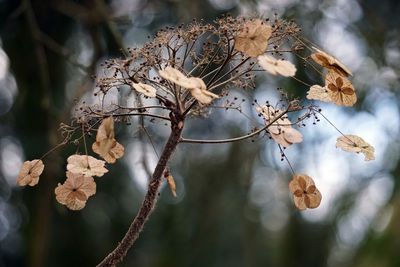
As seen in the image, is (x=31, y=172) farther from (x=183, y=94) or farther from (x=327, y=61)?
(x=327, y=61)

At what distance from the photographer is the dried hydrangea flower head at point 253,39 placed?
0.57 meters

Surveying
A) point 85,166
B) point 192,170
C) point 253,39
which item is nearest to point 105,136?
point 85,166

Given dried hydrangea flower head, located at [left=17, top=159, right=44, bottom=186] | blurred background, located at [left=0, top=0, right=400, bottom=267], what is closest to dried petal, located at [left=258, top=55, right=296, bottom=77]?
dried hydrangea flower head, located at [left=17, top=159, right=44, bottom=186]

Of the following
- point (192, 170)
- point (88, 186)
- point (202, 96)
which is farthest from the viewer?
point (192, 170)

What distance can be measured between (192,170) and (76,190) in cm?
→ 256

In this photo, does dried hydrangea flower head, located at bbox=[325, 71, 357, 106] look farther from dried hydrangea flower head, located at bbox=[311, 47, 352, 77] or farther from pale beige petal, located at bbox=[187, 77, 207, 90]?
pale beige petal, located at bbox=[187, 77, 207, 90]

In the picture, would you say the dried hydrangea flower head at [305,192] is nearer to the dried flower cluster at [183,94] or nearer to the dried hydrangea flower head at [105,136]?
the dried flower cluster at [183,94]

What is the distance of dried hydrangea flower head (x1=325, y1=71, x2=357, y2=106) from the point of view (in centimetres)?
64

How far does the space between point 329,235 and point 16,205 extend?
1.51m

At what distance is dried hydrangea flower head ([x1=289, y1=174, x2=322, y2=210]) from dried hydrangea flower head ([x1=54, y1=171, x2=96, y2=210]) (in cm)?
20

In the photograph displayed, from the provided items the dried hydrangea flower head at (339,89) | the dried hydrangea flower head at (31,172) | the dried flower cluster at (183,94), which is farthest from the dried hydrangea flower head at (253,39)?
the dried hydrangea flower head at (31,172)

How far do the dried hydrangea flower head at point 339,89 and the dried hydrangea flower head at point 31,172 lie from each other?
0.29 m

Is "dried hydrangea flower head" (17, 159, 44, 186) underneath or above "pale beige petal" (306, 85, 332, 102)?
underneath

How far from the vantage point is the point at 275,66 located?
58cm
